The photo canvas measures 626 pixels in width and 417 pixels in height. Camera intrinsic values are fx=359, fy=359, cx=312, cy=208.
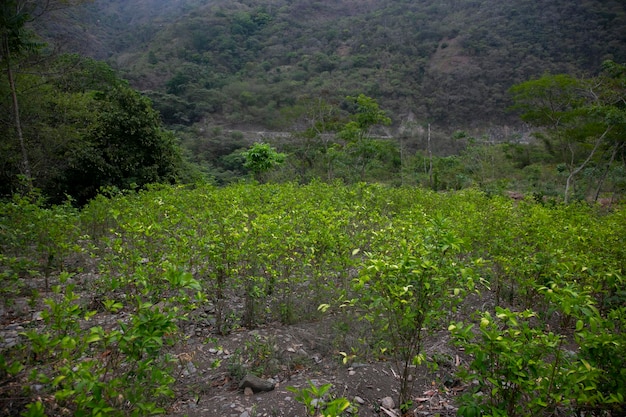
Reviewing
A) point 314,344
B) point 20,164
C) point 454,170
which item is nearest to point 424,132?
point 454,170

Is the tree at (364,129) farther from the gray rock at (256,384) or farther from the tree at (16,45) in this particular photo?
the gray rock at (256,384)

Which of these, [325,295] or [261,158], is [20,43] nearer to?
[261,158]

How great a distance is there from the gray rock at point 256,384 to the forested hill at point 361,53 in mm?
26793

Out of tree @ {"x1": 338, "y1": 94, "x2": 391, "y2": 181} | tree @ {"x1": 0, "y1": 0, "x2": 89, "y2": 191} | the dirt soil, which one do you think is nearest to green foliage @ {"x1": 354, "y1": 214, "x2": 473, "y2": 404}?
the dirt soil

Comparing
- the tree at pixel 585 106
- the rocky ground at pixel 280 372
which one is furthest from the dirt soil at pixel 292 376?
the tree at pixel 585 106

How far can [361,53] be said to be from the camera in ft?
149

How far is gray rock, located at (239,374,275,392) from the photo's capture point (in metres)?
2.51

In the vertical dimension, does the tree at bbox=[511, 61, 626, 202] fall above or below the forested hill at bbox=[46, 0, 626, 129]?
below

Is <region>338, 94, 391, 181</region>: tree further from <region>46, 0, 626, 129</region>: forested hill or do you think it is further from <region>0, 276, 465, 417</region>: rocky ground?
<region>46, 0, 626, 129</region>: forested hill

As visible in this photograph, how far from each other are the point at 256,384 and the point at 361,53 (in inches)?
1891

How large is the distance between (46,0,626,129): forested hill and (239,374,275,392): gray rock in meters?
26.8

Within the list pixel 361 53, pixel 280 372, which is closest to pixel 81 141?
pixel 280 372

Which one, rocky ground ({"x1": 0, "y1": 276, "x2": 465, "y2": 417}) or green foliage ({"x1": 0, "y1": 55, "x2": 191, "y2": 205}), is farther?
green foliage ({"x1": 0, "y1": 55, "x2": 191, "y2": 205})

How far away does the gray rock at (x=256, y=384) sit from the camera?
8.25ft
